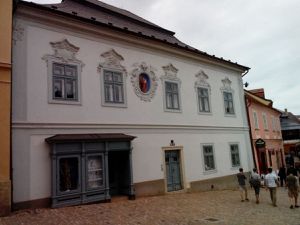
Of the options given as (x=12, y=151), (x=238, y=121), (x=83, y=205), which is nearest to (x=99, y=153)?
(x=83, y=205)

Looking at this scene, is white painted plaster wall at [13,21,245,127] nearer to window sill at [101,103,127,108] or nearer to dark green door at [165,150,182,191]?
window sill at [101,103,127,108]

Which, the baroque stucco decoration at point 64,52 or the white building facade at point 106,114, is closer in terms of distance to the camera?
the white building facade at point 106,114

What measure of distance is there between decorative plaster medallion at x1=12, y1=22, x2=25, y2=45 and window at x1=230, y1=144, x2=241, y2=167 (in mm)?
13931

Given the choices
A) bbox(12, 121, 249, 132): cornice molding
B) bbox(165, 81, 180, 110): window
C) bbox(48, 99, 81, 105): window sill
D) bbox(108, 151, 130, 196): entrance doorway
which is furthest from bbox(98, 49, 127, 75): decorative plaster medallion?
bbox(108, 151, 130, 196): entrance doorway

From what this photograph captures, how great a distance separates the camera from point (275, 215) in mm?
11102

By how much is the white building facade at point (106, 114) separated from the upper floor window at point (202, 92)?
64 millimetres

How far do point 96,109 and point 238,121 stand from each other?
1143 centimetres

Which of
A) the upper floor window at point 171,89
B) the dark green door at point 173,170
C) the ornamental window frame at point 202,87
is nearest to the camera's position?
the dark green door at point 173,170

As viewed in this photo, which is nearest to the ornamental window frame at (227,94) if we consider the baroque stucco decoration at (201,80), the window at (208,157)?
the baroque stucco decoration at (201,80)

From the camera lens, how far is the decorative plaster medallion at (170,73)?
16.1m

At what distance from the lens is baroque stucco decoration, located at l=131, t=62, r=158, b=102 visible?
14.4m

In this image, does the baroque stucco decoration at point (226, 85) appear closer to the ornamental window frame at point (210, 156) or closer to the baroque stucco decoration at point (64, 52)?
the ornamental window frame at point (210, 156)

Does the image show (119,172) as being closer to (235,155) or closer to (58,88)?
(58,88)

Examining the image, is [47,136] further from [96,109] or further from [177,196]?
[177,196]
